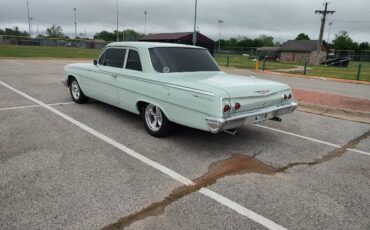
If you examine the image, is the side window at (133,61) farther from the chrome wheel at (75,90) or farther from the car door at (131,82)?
the chrome wheel at (75,90)

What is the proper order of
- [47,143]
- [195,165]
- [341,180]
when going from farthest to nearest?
1. [47,143]
2. [195,165]
3. [341,180]

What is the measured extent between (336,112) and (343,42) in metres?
88.9

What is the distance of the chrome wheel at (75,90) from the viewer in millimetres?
7793

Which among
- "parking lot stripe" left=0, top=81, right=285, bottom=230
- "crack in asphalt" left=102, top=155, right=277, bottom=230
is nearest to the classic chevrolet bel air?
"crack in asphalt" left=102, top=155, right=277, bottom=230

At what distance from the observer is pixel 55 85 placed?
1089cm

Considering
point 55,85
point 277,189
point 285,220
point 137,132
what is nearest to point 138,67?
point 137,132

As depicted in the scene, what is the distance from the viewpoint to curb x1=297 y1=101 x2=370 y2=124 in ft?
24.9

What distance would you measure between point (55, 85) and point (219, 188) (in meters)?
8.93

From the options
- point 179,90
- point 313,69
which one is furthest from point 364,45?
point 179,90

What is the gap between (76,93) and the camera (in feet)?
26.0

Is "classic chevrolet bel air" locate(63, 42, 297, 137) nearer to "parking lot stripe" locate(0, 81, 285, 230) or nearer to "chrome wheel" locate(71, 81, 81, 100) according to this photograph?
"parking lot stripe" locate(0, 81, 285, 230)

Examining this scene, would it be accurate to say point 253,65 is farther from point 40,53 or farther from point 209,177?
point 209,177

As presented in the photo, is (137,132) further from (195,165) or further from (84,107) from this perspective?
(84,107)

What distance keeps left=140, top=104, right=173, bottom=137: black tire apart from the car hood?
68 cm
